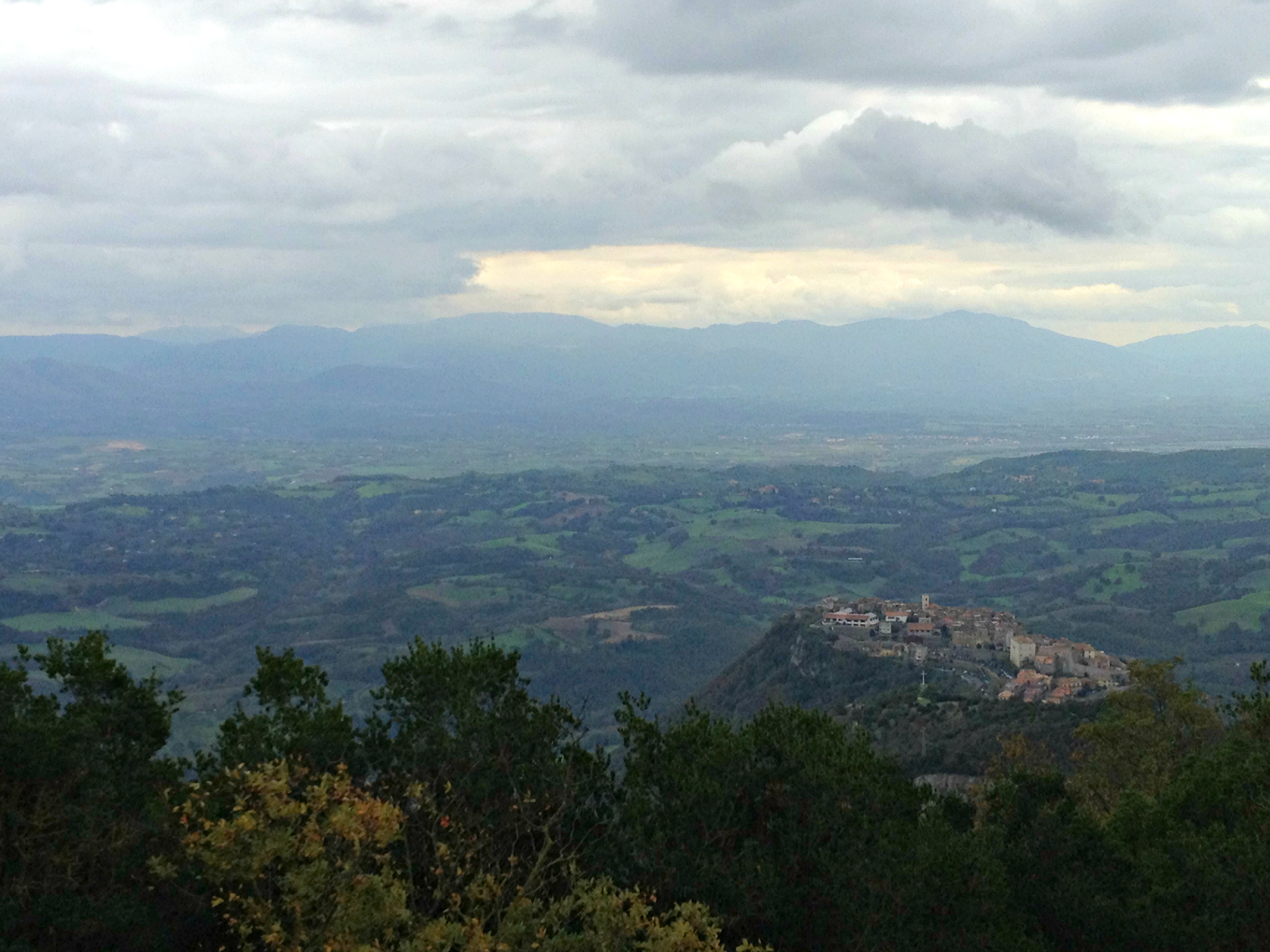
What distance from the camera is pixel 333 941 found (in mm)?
13172

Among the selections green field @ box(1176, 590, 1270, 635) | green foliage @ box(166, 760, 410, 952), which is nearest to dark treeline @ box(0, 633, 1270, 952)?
green foliage @ box(166, 760, 410, 952)

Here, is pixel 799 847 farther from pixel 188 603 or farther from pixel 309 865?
pixel 188 603

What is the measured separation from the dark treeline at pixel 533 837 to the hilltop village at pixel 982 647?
43111mm

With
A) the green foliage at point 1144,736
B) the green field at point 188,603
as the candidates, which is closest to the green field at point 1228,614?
the green foliage at point 1144,736

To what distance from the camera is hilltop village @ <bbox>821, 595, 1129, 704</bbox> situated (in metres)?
72.1

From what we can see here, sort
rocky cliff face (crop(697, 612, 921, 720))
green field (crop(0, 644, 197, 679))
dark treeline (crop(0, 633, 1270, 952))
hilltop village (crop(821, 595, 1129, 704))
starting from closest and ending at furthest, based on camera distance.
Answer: dark treeline (crop(0, 633, 1270, 952))
hilltop village (crop(821, 595, 1129, 704))
rocky cliff face (crop(697, 612, 921, 720))
green field (crop(0, 644, 197, 679))

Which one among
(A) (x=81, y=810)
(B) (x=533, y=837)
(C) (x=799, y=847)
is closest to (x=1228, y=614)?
(C) (x=799, y=847)

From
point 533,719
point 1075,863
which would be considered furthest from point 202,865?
point 1075,863

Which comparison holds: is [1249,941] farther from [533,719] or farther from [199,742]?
[199,742]

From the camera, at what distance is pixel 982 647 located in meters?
89.1

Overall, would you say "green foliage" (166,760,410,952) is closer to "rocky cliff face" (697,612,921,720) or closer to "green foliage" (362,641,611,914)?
"green foliage" (362,641,611,914)

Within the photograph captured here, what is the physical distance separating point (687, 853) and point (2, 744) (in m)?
10.9

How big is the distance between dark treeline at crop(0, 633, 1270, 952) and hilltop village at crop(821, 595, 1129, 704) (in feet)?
141

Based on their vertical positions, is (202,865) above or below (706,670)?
above
